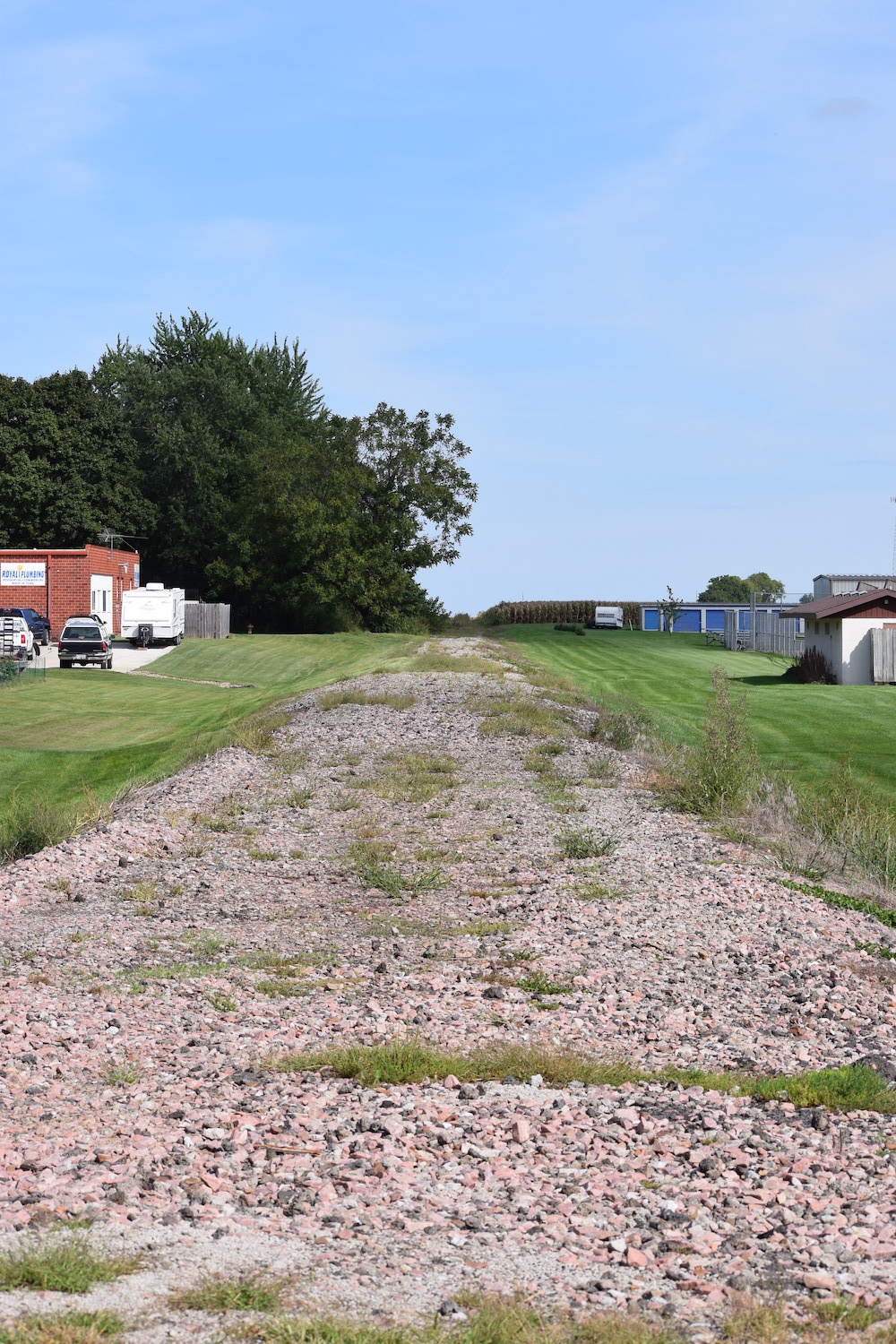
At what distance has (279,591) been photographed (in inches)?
2491

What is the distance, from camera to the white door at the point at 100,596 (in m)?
53.6

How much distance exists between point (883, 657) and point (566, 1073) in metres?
40.1

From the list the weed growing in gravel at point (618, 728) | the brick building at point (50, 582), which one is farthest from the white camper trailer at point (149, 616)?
the weed growing in gravel at point (618, 728)

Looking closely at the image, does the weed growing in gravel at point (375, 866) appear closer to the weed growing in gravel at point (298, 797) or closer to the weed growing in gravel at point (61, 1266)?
the weed growing in gravel at point (298, 797)

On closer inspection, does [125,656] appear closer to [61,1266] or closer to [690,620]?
[61,1266]

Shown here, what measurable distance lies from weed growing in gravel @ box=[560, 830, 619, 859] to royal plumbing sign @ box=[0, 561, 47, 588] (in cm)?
4349

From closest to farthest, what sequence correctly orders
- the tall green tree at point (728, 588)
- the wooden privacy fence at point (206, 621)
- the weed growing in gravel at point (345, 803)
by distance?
the weed growing in gravel at point (345, 803) < the wooden privacy fence at point (206, 621) < the tall green tree at point (728, 588)

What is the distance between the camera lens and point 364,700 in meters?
25.5

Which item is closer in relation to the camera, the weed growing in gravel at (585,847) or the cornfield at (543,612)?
the weed growing in gravel at (585,847)

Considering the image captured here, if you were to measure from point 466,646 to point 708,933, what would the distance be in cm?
2980

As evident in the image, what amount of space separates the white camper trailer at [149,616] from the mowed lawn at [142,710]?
43.8 inches

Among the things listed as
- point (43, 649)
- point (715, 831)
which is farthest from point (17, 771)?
A: point (43, 649)

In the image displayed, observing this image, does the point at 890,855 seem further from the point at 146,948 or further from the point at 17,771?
the point at 17,771

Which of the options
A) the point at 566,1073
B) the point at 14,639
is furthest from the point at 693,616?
the point at 566,1073
